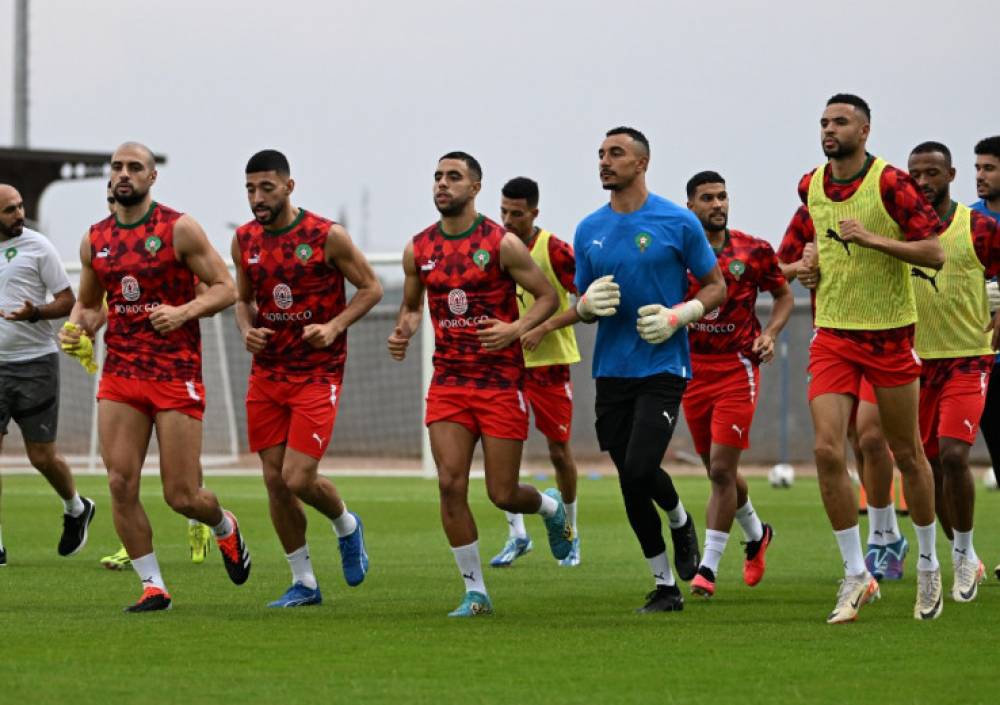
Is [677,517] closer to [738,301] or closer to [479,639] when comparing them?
[738,301]

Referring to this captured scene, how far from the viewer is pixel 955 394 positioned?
1069 centimetres

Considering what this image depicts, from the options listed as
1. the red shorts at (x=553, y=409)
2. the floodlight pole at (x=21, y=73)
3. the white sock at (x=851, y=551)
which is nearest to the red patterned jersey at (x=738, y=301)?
the red shorts at (x=553, y=409)

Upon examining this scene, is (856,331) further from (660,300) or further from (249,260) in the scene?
(249,260)

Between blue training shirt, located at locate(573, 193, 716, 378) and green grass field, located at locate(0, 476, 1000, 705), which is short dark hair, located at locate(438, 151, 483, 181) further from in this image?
green grass field, located at locate(0, 476, 1000, 705)

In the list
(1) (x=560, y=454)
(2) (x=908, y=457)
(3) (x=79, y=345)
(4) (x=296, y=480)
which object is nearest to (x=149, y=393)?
(3) (x=79, y=345)

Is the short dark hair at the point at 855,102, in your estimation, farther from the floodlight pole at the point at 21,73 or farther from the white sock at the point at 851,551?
the floodlight pole at the point at 21,73

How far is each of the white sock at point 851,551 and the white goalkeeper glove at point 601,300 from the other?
164 centimetres

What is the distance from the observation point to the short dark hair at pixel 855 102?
9.10 metres

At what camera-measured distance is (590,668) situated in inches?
291

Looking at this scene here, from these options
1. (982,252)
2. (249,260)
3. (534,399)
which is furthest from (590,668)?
(534,399)

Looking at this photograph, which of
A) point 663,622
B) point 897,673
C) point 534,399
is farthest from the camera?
point 534,399

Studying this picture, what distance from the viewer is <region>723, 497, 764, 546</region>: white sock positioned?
38.1ft

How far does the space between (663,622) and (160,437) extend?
2881mm

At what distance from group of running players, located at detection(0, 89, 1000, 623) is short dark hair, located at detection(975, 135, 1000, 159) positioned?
579 mm
